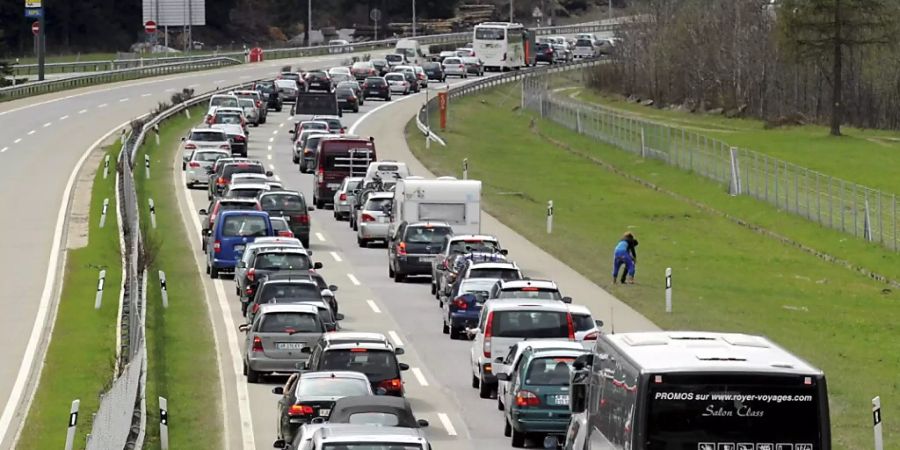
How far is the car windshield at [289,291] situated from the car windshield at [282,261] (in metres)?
4.10

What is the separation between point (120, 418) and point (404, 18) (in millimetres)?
155922

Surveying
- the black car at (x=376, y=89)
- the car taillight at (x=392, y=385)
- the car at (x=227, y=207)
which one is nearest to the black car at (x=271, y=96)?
the black car at (x=376, y=89)

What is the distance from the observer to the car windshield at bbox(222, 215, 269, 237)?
145 ft

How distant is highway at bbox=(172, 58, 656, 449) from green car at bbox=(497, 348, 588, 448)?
1096 mm

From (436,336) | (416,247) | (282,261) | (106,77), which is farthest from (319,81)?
(436,336)

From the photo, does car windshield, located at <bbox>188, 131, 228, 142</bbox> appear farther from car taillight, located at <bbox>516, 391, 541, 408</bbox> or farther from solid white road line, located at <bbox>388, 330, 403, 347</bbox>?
car taillight, located at <bbox>516, 391, 541, 408</bbox>

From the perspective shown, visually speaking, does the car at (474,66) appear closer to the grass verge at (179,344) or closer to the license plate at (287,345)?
the grass verge at (179,344)

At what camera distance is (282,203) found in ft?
163

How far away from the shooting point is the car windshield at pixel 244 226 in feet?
145

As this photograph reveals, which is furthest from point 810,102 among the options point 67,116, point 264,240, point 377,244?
point 264,240

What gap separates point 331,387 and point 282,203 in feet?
83.7

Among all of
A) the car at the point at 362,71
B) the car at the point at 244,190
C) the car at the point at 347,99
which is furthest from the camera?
the car at the point at 362,71

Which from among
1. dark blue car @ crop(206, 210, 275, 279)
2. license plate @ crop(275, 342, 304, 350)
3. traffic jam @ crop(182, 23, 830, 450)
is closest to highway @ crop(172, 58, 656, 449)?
traffic jam @ crop(182, 23, 830, 450)

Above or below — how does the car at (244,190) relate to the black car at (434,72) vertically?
below
